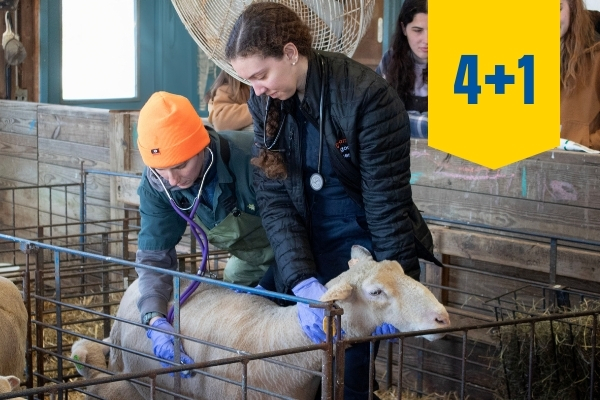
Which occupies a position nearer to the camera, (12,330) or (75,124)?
(12,330)

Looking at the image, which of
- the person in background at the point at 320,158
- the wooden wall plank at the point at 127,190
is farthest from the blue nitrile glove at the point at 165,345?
the wooden wall plank at the point at 127,190

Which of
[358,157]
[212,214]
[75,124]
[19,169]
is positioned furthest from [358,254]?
[19,169]

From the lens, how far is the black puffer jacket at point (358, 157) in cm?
273

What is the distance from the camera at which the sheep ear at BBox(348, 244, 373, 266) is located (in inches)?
114

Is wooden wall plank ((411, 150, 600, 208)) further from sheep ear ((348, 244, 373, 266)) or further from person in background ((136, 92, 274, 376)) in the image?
sheep ear ((348, 244, 373, 266))

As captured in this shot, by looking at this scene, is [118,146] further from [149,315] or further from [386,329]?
[386,329]

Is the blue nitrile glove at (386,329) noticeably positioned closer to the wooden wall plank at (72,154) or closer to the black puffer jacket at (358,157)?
the black puffer jacket at (358,157)

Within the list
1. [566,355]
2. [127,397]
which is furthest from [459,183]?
[127,397]

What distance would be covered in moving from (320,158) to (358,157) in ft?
0.47

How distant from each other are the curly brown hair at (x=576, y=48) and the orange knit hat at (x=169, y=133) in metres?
1.78

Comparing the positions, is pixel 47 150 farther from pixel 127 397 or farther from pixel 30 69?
pixel 127 397

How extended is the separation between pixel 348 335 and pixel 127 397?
1219mm

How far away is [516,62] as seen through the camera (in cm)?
392

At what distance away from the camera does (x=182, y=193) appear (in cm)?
322
